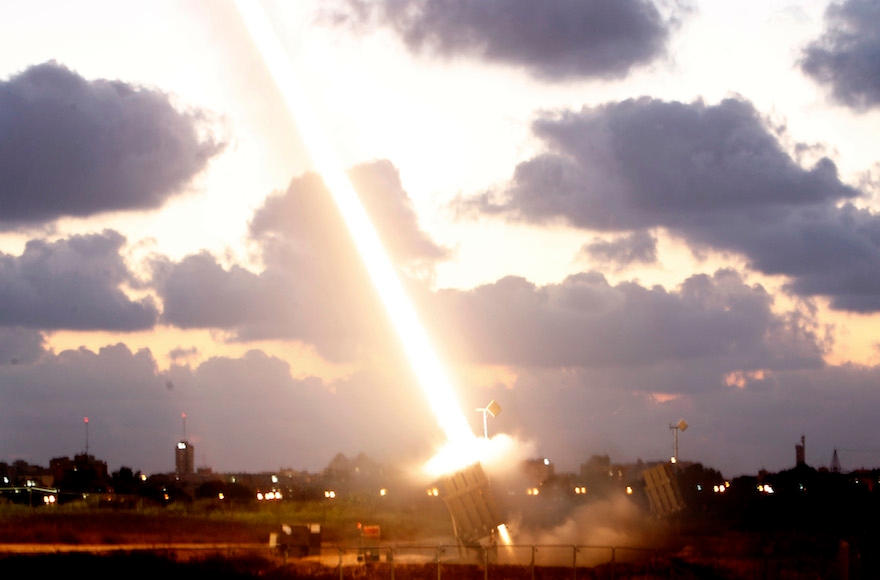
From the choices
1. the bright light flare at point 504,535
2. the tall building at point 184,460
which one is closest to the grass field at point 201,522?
the bright light flare at point 504,535

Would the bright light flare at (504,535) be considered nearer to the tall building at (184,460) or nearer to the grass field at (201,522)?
the grass field at (201,522)

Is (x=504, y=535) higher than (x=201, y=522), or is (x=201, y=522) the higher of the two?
(x=201, y=522)

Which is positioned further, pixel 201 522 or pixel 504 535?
pixel 201 522

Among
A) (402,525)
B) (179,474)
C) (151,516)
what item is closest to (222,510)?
(151,516)

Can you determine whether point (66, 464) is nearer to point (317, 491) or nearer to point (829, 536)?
point (317, 491)

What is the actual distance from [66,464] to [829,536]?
150608mm

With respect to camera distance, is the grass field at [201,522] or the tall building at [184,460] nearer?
the grass field at [201,522]

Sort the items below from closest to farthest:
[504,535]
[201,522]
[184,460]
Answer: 1. [504,535]
2. [201,522]
3. [184,460]

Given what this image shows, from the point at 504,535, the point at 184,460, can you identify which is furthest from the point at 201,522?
the point at 184,460

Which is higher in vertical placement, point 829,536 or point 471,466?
point 471,466

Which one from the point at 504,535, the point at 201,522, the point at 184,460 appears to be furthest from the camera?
the point at 184,460

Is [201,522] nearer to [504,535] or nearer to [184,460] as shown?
[504,535]

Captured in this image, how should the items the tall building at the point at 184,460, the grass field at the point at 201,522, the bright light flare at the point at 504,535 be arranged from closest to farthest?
1. the bright light flare at the point at 504,535
2. the grass field at the point at 201,522
3. the tall building at the point at 184,460

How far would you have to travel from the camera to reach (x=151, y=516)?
64188mm
